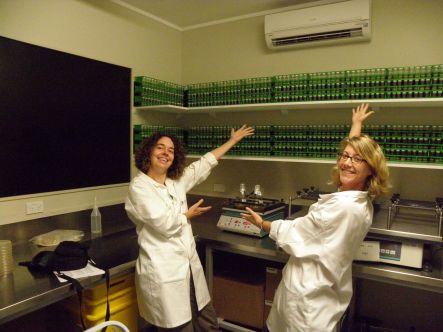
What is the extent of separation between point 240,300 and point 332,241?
3.68 ft

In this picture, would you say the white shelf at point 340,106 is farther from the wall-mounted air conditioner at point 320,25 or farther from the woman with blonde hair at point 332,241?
the woman with blonde hair at point 332,241

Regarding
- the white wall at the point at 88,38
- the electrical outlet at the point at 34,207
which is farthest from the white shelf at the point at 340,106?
the electrical outlet at the point at 34,207

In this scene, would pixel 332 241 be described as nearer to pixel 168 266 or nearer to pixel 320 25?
pixel 168 266

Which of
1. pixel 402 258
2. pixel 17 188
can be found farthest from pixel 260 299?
pixel 17 188

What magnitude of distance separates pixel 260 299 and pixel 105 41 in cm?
222

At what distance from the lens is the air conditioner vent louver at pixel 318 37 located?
2.56 meters

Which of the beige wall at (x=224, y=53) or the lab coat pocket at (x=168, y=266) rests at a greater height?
the beige wall at (x=224, y=53)

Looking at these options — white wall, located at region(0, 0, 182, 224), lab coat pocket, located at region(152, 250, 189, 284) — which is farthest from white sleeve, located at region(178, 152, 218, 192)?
white wall, located at region(0, 0, 182, 224)

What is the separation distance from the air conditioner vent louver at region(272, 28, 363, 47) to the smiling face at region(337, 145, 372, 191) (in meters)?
1.29

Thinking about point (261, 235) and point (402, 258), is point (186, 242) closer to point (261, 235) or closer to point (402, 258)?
point (261, 235)

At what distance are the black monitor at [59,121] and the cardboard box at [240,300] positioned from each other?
1.18m

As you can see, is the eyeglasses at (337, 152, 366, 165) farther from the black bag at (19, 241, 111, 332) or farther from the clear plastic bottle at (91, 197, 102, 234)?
the clear plastic bottle at (91, 197, 102, 234)

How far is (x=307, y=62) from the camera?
9.39ft

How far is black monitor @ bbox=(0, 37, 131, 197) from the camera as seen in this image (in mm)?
2178
